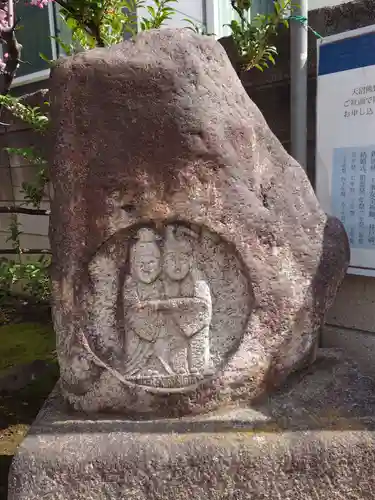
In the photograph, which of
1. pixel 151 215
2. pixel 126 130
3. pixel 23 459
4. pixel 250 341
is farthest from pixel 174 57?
pixel 23 459

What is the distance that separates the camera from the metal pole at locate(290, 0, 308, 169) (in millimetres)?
2381

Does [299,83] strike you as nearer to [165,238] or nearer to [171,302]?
[165,238]

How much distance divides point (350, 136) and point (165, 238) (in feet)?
3.76

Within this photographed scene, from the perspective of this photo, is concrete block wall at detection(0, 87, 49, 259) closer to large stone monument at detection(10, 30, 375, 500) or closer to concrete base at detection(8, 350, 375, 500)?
large stone monument at detection(10, 30, 375, 500)

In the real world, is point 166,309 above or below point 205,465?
above

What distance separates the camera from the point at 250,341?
1648 millimetres

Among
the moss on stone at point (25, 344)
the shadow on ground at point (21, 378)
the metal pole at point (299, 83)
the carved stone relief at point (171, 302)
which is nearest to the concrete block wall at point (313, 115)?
the metal pole at point (299, 83)

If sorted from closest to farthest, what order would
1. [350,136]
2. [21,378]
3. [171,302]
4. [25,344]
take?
[171,302] < [350,136] < [21,378] < [25,344]

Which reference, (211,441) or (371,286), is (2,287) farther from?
(371,286)

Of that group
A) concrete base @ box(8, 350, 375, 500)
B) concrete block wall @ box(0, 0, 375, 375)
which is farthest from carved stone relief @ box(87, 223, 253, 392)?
concrete block wall @ box(0, 0, 375, 375)

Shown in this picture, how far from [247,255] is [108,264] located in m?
0.48

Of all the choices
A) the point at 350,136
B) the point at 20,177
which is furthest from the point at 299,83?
the point at 20,177

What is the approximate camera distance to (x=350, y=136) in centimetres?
226

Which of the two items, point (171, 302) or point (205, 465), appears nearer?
point (205, 465)
